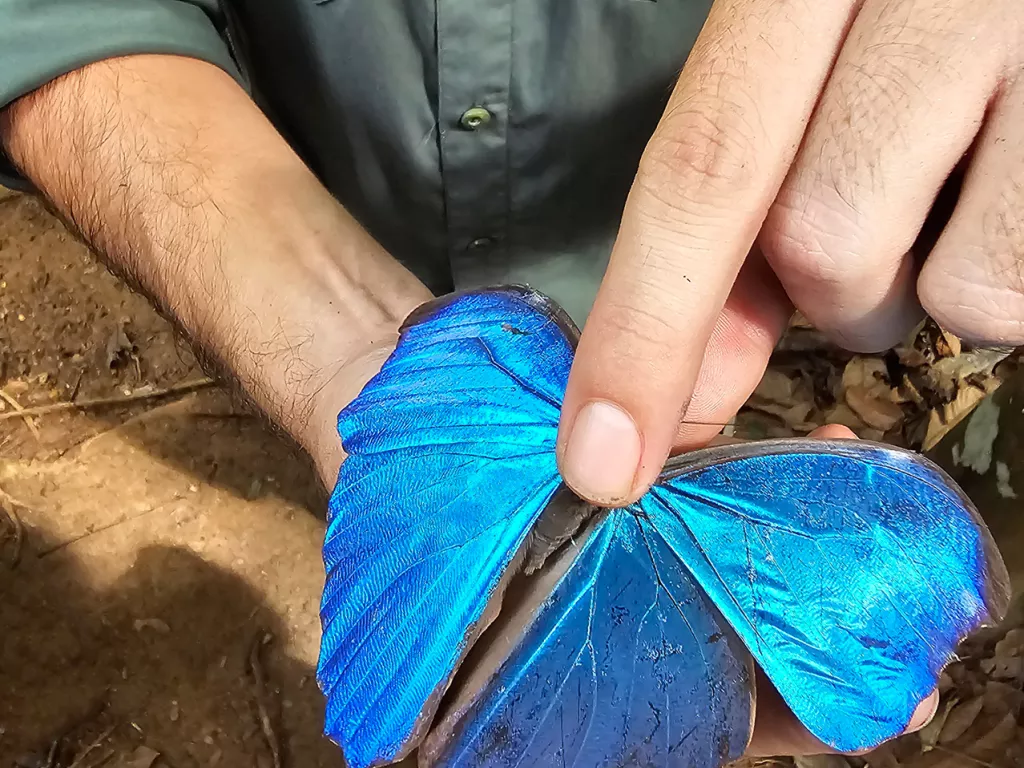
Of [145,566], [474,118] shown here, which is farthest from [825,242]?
[145,566]

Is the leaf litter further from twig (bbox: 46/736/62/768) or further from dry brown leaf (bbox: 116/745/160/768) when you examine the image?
twig (bbox: 46/736/62/768)

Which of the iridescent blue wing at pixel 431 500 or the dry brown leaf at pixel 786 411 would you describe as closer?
the iridescent blue wing at pixel 431 500

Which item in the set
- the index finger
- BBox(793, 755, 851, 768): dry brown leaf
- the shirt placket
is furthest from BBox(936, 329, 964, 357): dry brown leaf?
the index finger

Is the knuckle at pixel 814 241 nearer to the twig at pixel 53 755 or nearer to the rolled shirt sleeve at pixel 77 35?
the rolled shirt sleeve at pixel 77 35

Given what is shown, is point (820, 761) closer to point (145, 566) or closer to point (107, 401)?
point (145, 566)

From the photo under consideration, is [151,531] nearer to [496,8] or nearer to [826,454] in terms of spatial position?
[496,8]

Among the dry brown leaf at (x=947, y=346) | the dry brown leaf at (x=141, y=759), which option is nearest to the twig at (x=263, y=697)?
the dry brown leaf at (x=141, y=759)

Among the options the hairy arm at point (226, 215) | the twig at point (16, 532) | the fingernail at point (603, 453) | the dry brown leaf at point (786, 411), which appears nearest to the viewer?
the fingernail at point (603, 453)
